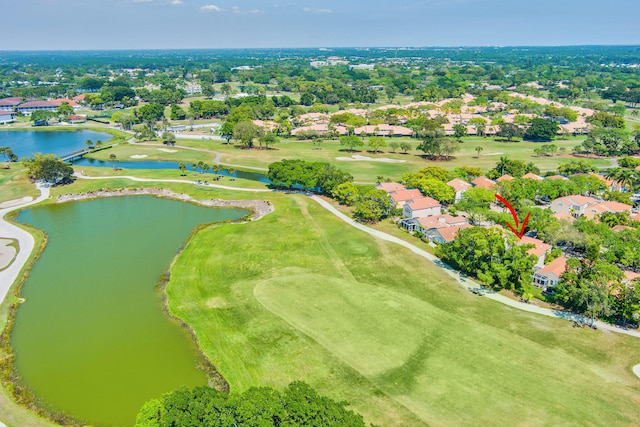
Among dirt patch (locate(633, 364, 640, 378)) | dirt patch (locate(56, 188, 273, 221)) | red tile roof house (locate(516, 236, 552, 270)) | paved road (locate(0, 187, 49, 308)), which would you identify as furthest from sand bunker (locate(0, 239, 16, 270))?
dirt patch (locate(633, 364, 640, 378))

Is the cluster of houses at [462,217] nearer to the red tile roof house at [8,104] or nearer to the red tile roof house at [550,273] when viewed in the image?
the red tile roof house at [550,273]

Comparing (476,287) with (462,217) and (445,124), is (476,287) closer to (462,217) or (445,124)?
(462,217)

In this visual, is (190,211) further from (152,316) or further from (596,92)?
(596,92)

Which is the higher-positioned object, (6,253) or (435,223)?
(435,223)

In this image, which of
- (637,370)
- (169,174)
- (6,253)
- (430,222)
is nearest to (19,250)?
(6,253)

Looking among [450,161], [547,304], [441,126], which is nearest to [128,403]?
[547,304]

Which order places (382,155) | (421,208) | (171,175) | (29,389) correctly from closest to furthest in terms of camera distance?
1. (29,389)
2. (421,208)
3. (171,175)
4. (382,155)

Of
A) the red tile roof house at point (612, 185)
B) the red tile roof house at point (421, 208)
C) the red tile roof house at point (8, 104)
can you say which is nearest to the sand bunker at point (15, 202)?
the red tile roof house at point (421, 208)
